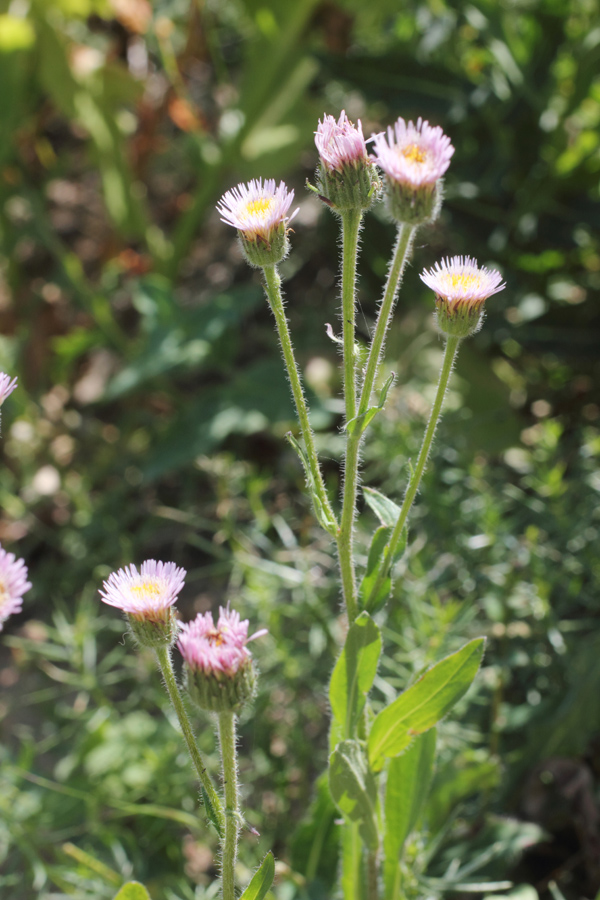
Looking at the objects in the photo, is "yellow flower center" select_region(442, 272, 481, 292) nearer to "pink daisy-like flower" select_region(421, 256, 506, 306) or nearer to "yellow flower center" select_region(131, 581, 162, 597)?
"pink daisy-like flower" select_region(421, 256, 506, 306)

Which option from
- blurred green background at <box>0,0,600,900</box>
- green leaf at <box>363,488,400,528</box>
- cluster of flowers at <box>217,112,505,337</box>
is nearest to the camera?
cluster of flowers at <box>217,112,505,337</box>

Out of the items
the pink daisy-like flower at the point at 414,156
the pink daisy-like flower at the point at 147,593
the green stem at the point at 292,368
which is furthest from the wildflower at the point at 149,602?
the pink daisy-like flower at the point at 414,156

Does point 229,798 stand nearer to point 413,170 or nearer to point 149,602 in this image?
point 149,602

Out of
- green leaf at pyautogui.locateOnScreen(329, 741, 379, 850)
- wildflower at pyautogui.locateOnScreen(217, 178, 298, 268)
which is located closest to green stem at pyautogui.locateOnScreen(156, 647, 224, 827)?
green leaf at pyautogui.locateOnScreen(329, 741, 379, 850)

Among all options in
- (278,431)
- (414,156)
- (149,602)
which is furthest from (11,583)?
(278,431)

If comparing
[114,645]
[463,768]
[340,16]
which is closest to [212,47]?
[340,16]

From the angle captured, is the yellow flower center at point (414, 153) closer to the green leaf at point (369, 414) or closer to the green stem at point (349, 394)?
the green stem at point (349, 394)
